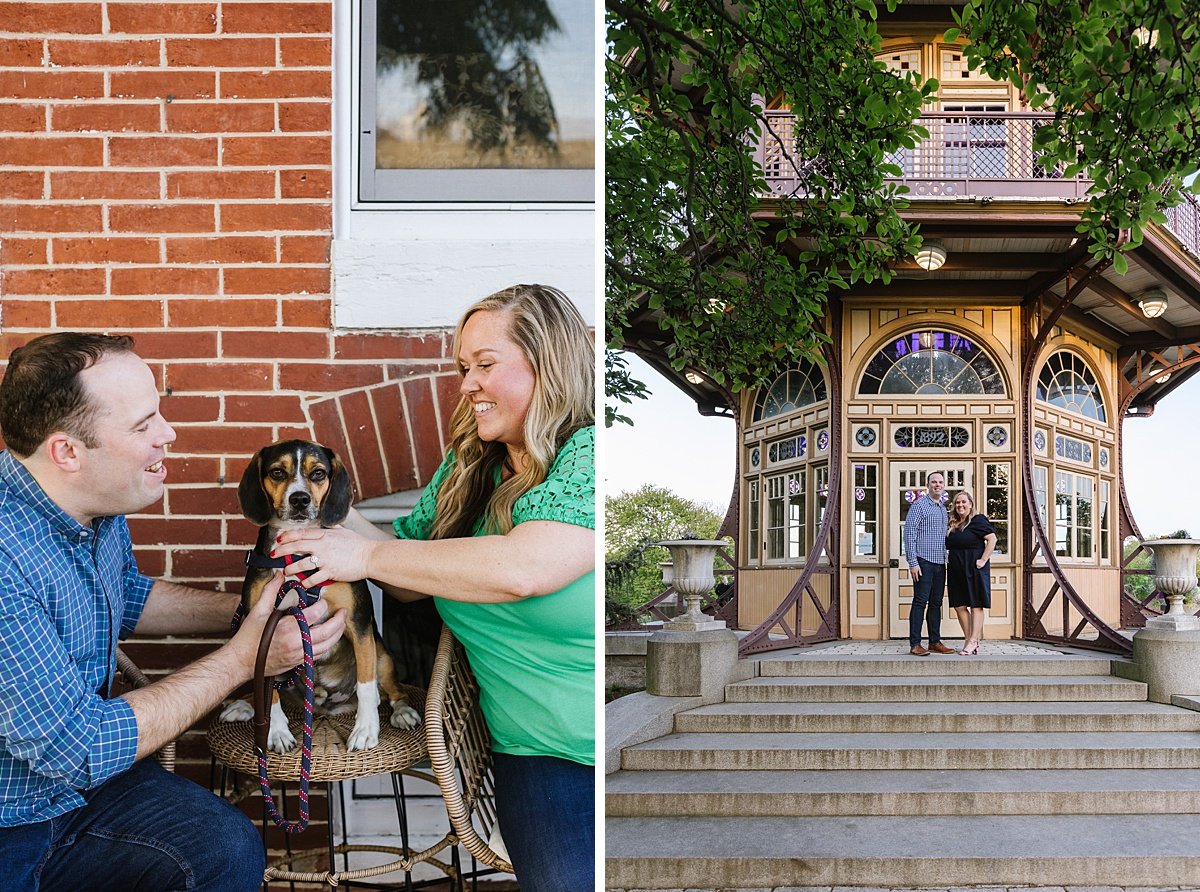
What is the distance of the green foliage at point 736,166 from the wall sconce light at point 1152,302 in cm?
72

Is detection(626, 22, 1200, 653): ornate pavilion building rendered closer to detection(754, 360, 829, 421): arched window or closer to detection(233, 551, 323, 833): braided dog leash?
detection(754, 360, 829, 421): arched window

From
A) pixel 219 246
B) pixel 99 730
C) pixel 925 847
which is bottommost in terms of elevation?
pixel 925 847

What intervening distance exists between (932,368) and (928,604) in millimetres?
1614

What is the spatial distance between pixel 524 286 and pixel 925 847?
6.75ft

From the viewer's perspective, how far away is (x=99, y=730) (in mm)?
1337

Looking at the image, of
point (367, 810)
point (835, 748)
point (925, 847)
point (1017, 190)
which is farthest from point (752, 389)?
point (367, 810)

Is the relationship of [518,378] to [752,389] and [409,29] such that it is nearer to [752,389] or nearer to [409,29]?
[409,29]

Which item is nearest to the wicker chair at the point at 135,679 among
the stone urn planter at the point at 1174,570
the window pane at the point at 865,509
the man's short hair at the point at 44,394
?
the man's short hair at the point at 44,394

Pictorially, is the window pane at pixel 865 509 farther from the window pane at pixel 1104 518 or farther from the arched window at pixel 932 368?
the window pane at pixel 1104 518

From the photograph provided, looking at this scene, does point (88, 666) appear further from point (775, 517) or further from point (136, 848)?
point (775, 517)

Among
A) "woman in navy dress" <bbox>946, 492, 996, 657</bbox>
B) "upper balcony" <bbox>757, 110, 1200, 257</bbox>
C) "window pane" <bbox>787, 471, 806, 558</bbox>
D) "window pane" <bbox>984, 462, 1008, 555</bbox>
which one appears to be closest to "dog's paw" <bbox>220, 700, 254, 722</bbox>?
"upper balcony" <bbox>757, 110, 1200, 257</bbox>

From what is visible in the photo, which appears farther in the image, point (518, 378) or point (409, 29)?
point (409, 29)

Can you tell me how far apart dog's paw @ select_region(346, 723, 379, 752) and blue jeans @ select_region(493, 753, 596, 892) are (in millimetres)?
291

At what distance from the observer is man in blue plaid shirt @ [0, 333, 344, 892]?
1.32m
